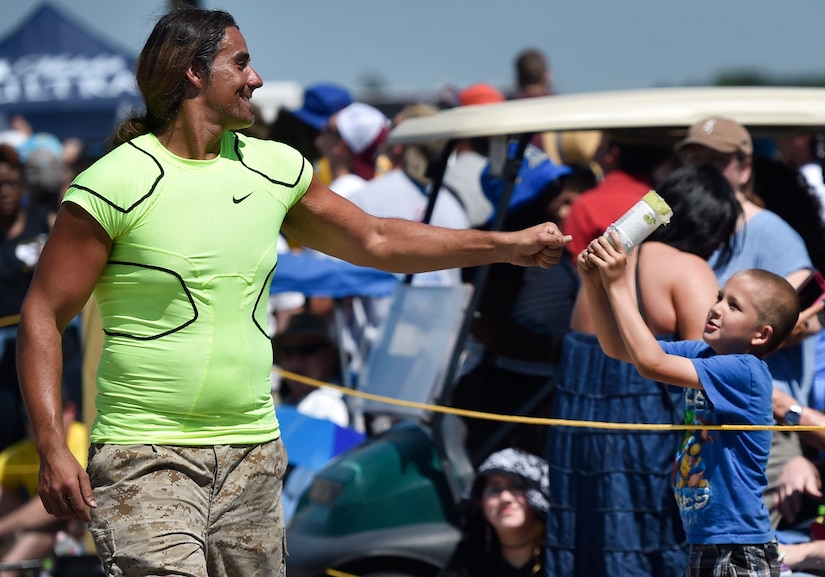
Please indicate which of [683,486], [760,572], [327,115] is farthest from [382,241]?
[327,115]

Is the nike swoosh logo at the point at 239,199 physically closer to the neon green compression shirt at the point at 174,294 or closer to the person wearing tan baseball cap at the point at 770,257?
the neon green compression shirt at the point at 174,294

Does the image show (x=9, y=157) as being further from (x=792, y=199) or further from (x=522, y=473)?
(x=792, y=199)

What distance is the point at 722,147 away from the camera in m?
4.50

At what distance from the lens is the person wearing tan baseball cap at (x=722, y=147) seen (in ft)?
14.8

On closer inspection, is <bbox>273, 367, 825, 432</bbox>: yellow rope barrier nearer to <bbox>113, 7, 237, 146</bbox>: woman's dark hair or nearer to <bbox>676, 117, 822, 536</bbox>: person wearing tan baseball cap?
<bbox>676, 117, 822, 536</bbox>: person wearing tan baseball cap

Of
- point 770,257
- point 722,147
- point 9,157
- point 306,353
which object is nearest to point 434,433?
point 770,257

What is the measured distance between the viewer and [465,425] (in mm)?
4973

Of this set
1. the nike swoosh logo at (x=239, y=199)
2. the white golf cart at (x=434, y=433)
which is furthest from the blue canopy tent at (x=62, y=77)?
the nike swoosh logo at (x=239, y=199)

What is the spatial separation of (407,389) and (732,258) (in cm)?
143

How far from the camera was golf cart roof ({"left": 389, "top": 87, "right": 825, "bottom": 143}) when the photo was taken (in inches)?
186

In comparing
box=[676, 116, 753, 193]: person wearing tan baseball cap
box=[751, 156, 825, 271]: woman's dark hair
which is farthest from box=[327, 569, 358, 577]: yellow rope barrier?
box=[751, 156, 825, 271]: woman's dark hair

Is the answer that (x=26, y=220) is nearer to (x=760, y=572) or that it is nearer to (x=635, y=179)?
(x=635, y=179)

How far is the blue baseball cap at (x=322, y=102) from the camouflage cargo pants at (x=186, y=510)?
5.47 metres

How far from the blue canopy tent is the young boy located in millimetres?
14759
